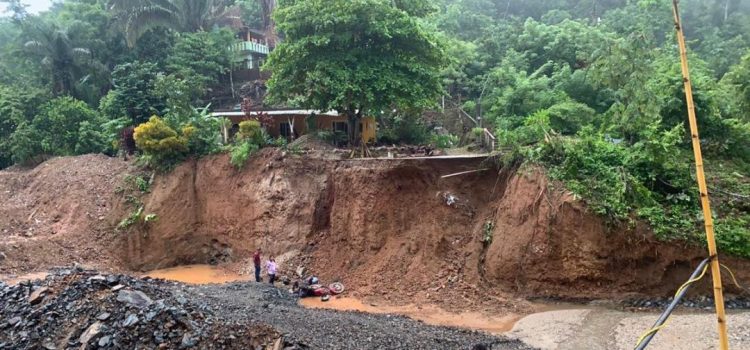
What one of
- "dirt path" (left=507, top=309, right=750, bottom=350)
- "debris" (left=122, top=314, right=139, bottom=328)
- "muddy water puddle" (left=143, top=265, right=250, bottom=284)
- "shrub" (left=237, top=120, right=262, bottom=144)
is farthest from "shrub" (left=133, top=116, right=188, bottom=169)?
"dirt path" (left=507, top=309, right=750, bottom=350)

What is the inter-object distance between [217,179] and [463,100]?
16.0 metres

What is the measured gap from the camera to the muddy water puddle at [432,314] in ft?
48.1

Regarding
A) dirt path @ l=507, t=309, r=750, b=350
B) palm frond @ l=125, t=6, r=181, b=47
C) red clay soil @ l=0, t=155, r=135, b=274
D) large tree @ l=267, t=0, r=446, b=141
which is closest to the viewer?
dirt path @ l=507, t=309, r=750, b=350

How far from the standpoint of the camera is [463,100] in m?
32.0

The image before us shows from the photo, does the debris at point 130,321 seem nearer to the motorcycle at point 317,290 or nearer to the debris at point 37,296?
the debris at point 37,296

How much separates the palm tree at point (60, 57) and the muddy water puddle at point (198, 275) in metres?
16.5

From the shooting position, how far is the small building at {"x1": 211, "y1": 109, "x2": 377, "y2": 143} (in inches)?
996

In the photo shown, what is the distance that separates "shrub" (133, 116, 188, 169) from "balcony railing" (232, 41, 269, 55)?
40.8ft

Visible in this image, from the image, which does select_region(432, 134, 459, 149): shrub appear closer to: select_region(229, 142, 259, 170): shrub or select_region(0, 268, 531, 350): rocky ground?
select_region(229, 142, 259, 170): shrub

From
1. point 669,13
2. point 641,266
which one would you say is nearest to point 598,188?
point 641,266

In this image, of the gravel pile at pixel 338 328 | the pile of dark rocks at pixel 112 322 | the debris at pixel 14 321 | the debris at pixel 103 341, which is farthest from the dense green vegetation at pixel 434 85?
the debris at pixel 103 341

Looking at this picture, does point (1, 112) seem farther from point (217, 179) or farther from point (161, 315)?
point (161, 315)

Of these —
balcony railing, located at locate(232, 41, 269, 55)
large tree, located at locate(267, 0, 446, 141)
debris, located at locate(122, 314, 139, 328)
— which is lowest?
debris, located at locate(122, 314, 139, 328)

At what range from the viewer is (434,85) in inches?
872
